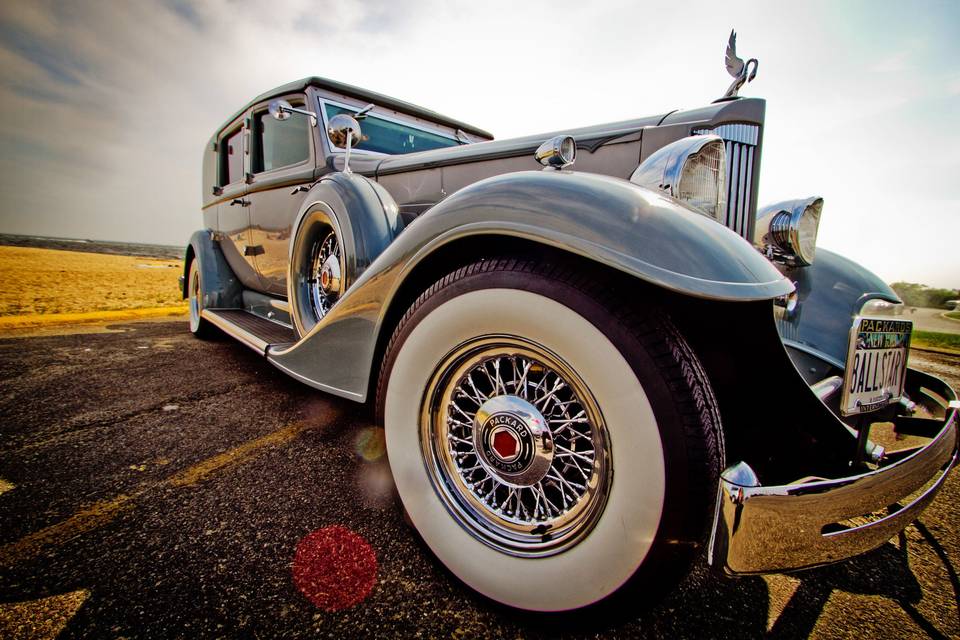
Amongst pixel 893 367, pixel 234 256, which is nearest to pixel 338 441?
pixel 893 367

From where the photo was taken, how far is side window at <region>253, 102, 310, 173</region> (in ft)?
9.84

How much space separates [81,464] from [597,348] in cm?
209

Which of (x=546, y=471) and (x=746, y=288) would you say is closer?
(x=746, y=288)

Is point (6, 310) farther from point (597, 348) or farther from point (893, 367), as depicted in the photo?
point (893, 367)

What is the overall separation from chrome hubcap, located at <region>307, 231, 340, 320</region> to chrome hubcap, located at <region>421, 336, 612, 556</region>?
4.51ft

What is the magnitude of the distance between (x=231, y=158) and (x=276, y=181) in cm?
137

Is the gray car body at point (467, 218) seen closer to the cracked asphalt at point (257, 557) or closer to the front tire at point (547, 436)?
the front tire at point (547, 436)

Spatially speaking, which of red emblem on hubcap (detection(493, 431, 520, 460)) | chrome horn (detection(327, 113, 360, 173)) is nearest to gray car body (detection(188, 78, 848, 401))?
chrome horn (detection(327, 113, 360, 173))

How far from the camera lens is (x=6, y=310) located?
15.8 feet

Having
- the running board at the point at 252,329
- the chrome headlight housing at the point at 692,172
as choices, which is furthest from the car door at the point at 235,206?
the chrome headlight housing at the point at 692,172

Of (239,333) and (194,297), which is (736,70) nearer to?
(239,333)

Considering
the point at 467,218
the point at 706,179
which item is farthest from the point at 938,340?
the point at 467,218

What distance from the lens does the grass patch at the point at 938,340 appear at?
5.61 meters

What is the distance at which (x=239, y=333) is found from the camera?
264 cm
